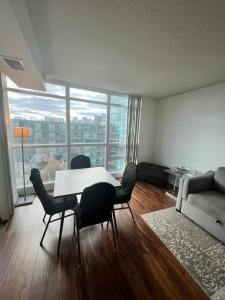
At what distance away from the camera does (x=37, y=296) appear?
46.9 inches

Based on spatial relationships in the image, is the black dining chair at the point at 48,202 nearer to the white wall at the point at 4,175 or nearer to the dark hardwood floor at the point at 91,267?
the dark hardwood floor at the point at 91,267

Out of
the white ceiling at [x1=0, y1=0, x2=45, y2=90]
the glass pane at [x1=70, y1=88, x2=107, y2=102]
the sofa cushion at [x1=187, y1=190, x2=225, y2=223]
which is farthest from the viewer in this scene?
the glass pane at [x1=70, y1=88, x2=107, y2=102]

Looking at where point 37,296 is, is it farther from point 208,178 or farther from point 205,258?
point 208,178

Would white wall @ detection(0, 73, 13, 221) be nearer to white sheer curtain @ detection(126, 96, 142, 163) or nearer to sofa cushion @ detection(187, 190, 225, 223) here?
white sheer curtain @ detection(126, 96, 142, 163)

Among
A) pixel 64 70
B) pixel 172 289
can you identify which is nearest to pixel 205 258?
pixel 172 289

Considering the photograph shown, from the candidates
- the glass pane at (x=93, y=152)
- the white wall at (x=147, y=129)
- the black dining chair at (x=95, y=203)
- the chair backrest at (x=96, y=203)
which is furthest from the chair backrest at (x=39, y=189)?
the white wall at (x=147, y=129)

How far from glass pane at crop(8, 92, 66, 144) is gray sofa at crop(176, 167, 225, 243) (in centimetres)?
290

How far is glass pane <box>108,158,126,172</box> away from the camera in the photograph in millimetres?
4052

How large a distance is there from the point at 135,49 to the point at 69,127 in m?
2.19

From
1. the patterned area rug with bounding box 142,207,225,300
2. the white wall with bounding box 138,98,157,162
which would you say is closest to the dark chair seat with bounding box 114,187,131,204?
the patterned area rug with bounding box 142,207,225,300

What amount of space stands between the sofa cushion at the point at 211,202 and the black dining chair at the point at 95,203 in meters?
1.51

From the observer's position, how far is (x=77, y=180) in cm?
200

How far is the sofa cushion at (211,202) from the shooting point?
1.83m

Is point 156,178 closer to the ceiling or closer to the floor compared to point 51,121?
closer to the floor
